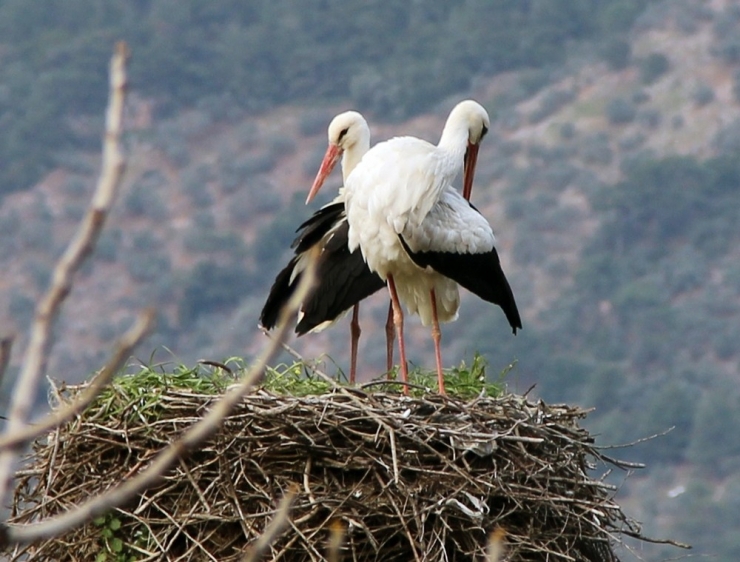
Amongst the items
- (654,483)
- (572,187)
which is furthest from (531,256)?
(654,483)

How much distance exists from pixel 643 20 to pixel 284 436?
61.5 metres

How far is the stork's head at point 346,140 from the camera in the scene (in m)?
8.70

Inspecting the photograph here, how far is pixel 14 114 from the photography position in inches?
2389

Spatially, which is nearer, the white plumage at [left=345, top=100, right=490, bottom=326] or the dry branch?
the dry branch

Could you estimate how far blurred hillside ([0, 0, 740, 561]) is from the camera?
135ft

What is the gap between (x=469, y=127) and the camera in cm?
828

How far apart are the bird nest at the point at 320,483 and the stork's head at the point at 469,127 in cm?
178

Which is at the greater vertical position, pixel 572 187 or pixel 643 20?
pixel 643 20

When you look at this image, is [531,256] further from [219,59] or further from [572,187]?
[219,59]

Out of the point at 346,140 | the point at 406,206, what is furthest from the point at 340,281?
the point at 406,206

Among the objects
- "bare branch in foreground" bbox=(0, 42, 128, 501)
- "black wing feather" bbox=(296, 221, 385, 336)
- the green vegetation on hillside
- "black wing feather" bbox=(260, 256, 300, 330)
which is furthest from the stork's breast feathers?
the green vegetation on hillside

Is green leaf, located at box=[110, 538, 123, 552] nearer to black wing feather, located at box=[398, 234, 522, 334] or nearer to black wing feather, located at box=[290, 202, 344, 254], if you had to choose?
black wing feather, located at box=[398, 234, 522, 334]

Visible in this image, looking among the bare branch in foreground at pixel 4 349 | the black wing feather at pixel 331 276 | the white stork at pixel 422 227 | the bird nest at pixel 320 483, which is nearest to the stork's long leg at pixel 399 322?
the white stork at pixel 422 227

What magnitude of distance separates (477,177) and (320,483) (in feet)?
152
